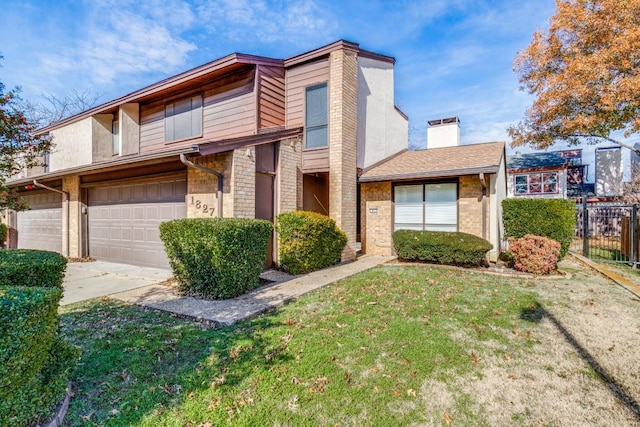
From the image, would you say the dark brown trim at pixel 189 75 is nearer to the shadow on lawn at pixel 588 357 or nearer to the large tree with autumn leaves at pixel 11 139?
the large tree with autumn leaves at pixel 11 139

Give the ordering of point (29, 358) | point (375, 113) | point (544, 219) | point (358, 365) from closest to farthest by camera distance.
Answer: point (29, 358)
point (358, 365)
point (544, 219)
point (375, 113)

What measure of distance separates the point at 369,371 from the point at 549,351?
2432 mm

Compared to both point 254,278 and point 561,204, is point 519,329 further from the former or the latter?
point 561,204

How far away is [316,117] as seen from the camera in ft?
34.7

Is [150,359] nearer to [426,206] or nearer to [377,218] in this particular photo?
[377,218]

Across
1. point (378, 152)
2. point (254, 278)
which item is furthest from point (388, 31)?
point (254, 278)

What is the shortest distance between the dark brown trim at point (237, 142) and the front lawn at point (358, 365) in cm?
351

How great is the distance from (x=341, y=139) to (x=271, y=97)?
2837mm

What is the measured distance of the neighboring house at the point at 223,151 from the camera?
8.04m

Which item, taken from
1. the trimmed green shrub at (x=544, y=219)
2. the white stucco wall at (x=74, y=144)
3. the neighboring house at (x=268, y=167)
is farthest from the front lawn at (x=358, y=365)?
the white stucco wall at (x=74, y=144)

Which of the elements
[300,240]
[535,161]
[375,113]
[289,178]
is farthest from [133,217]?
[535,161]

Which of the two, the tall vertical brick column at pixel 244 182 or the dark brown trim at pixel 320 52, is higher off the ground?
the dark brown trim at pixel 320 52

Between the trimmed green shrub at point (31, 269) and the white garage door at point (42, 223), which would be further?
the white garage door at point (42, 223)

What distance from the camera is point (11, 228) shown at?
14.2 meters
